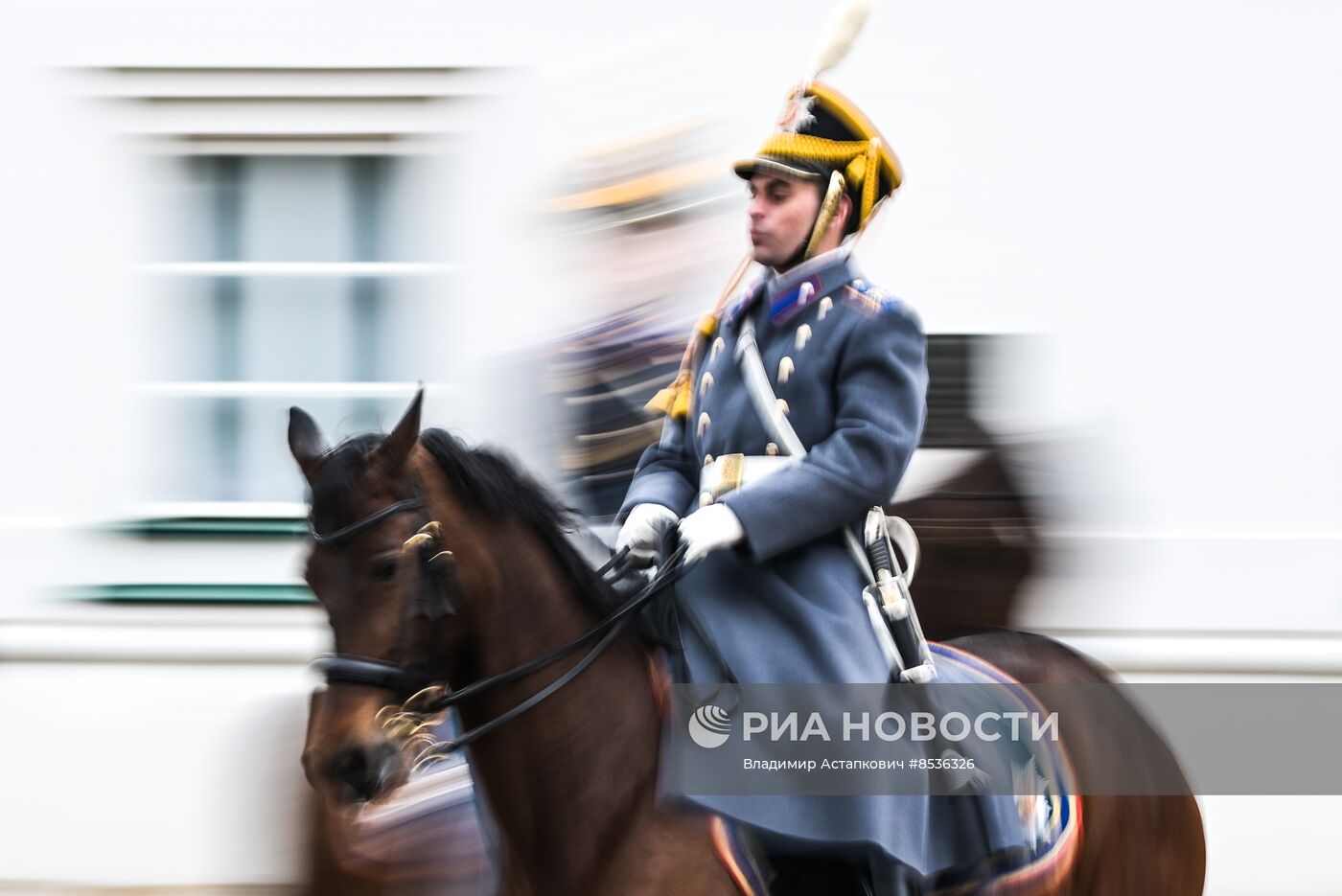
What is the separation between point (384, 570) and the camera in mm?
2271

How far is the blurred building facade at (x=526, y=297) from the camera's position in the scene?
203 inches

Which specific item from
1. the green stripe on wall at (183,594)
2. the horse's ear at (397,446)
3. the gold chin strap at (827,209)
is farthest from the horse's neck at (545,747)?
the green stripe on wall at (183,594)

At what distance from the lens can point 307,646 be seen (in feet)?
17.5

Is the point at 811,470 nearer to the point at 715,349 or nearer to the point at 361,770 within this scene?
the point at 715,349

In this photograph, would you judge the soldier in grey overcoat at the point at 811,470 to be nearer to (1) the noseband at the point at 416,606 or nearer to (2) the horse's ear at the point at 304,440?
(1) the noseband at the point at 416,606

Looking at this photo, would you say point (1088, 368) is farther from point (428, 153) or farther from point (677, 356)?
point (428, 153)

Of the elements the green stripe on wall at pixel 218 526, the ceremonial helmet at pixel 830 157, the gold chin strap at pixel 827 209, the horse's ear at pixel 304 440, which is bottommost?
the green stripe on wall at pixel 218 526

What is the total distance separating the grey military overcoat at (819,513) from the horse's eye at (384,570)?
586mm

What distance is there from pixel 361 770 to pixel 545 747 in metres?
0.36

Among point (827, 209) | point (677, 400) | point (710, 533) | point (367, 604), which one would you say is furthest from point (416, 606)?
point (827, 209)

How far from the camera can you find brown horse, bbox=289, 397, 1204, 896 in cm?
227

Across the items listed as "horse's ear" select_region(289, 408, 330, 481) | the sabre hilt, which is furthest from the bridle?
the sabre hilt

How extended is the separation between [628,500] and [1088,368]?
2.78 m

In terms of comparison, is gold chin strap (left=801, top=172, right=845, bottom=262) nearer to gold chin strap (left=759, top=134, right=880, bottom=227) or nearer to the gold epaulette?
gold chin strap (left=759, top=134, right=880, bottom=227)
